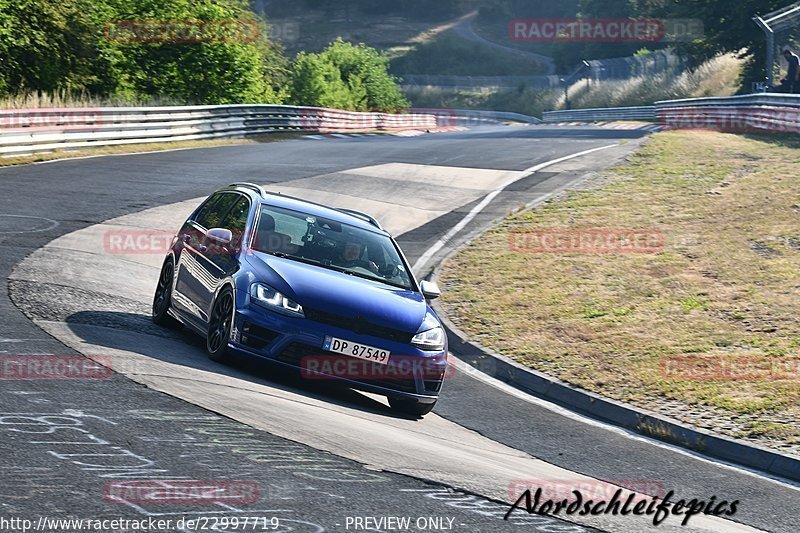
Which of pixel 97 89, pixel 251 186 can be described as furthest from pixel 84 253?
pixel 97 89

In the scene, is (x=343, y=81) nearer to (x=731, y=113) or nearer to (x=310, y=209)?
(x=731, y=113)

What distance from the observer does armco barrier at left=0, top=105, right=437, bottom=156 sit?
974 inches

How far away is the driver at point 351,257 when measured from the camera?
10.1 m

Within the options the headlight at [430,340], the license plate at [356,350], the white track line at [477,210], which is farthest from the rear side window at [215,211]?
the white track line at [477,210]

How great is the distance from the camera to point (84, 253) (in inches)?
559

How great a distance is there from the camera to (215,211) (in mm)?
11156

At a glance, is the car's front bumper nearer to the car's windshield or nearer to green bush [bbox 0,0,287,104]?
the car's windshield

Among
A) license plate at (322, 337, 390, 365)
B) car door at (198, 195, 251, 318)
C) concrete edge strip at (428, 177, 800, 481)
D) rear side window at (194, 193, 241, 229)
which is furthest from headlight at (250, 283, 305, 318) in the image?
concrete edge strip at (428, 177, 800, 481)

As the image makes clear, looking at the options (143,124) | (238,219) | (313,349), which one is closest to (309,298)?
(313,349)

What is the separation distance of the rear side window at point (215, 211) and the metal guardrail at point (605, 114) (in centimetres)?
4664

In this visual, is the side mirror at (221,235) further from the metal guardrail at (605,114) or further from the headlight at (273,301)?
the metal guardrail at (605,114)

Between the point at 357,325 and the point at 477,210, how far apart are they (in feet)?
45.2

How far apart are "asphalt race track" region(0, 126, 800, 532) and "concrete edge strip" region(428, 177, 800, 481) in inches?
9.8

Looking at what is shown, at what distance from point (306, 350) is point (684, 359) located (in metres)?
5.12
